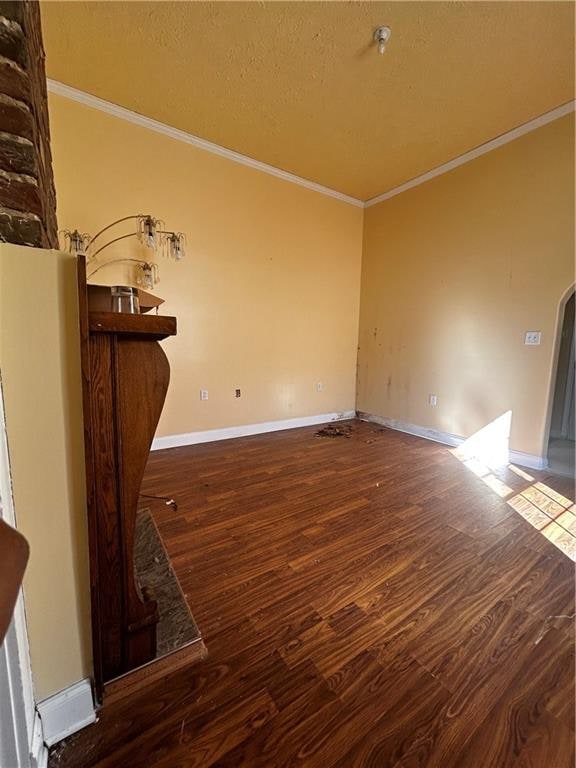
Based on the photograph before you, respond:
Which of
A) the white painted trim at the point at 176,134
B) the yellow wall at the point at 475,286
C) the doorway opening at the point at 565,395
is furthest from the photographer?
the doorway opening at the point at 565,395

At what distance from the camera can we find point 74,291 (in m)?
0.74

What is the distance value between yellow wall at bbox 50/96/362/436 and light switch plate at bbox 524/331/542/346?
2.05m

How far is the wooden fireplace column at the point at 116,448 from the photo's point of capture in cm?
80

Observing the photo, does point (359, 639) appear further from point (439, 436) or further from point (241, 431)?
point (439, 436)

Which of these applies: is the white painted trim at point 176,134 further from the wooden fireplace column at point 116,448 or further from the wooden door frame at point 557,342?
the wooden fireplace column at point 116,448

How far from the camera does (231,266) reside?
335cm

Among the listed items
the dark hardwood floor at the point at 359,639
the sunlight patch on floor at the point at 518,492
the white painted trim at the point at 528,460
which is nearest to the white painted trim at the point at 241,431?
the dark hardwood floor at the point at 359,639

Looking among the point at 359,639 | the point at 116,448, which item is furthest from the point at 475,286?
the point at 116,448

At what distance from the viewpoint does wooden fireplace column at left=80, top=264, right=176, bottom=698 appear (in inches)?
31.3

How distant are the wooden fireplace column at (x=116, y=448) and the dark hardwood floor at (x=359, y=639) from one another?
8.8 inches

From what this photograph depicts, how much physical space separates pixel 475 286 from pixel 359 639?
322 centimetres

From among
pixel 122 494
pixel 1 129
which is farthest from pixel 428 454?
pixel 1 129

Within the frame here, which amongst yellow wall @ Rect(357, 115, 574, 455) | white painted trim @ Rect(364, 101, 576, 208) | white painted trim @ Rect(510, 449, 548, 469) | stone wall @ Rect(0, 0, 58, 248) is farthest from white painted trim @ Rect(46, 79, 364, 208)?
white painted trim @ Rect(510, 449, 548, 469)

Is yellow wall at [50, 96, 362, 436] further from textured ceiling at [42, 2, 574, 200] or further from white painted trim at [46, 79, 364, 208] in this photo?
textured ceiling at [42, 2, 574, 200]
